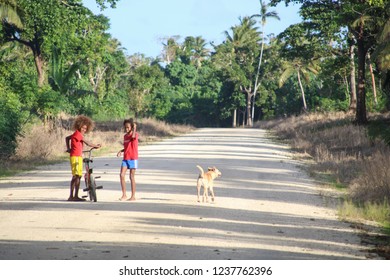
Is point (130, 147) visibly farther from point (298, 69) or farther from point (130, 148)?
point (298, 69)

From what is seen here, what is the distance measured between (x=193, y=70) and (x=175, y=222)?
94068mm

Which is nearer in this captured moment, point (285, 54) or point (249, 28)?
point (285, 54)

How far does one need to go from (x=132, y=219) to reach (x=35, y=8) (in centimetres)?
2319

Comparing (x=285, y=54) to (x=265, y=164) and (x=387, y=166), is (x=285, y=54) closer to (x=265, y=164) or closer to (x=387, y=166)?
(x=265, y=164)

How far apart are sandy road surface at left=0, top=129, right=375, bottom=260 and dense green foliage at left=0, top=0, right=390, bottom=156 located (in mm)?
8433

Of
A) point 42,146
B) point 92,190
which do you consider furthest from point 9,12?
point 92,190

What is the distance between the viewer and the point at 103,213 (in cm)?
1253

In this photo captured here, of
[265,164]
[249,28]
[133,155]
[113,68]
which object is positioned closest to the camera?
[133,155]

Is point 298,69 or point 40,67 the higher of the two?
point 298,69

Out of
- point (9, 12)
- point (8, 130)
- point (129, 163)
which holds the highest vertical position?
point (9, 12)

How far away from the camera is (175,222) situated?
11531 mm

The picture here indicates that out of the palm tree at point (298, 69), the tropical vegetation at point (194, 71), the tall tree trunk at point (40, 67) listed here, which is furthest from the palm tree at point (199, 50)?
the tall tree trunk at point (40, 67)

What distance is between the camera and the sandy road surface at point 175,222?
9086 mm

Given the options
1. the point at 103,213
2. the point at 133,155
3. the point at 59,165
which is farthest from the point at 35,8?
the point at 103,213
